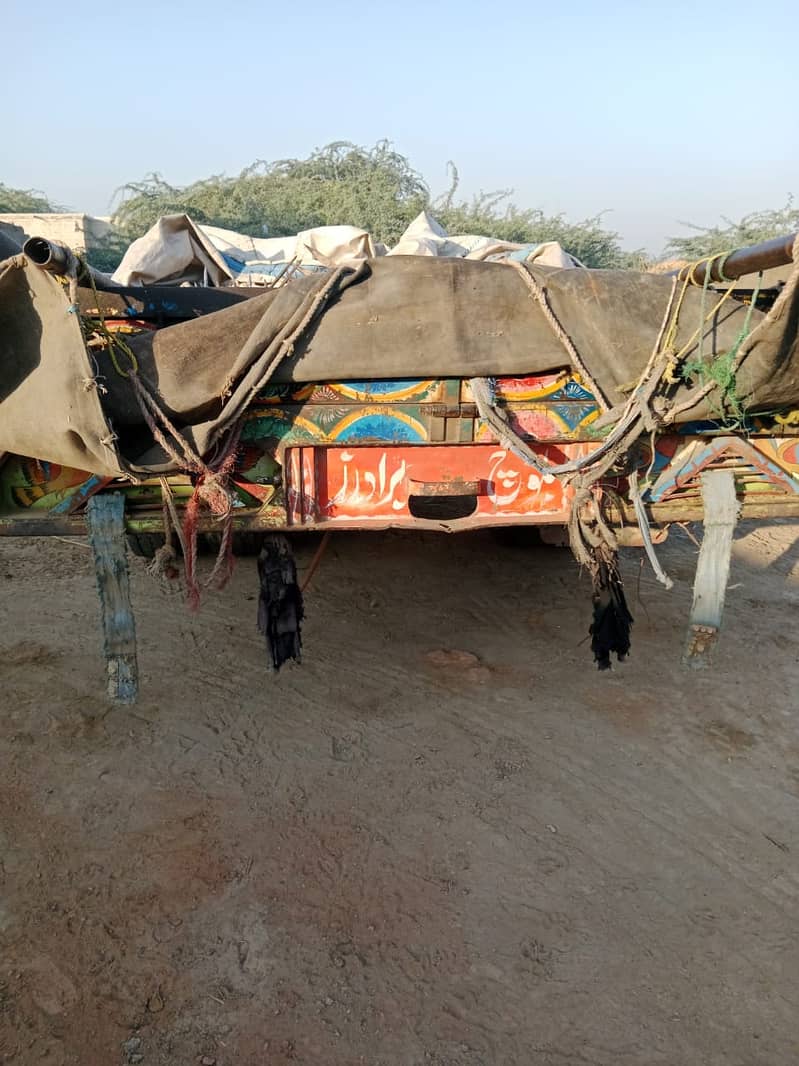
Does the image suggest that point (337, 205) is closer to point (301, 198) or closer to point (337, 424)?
point (301, 198)

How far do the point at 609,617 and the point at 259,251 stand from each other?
6.03 m

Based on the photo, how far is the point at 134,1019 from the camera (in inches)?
85.5

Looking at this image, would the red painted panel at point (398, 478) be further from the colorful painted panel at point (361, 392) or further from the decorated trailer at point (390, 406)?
the colorful painted panel at point (361, 392)

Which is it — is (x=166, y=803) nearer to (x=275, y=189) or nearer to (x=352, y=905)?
(x=352, y=905)

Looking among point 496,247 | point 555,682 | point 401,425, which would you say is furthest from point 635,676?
point 496,247

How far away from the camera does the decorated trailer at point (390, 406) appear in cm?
300

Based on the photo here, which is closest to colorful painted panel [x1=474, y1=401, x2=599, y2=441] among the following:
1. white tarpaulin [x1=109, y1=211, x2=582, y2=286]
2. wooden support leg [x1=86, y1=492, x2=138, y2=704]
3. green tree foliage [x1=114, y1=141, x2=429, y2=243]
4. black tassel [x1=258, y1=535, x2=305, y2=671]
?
black tassel [x1=258, y1=535, x2=305, y2=671]

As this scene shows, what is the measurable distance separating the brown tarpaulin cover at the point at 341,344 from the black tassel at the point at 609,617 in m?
0.94

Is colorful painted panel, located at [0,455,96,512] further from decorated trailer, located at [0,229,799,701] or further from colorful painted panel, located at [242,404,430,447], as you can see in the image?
colorful painted panel, located at [242,404,430,447]

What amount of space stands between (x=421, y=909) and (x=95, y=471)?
2.18 metres

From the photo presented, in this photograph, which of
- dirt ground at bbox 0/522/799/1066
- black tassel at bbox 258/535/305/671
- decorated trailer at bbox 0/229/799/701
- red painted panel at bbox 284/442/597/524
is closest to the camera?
dirt ground at bbox 0/522/799/1066

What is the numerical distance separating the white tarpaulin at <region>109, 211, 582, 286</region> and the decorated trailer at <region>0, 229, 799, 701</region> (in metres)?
2.13

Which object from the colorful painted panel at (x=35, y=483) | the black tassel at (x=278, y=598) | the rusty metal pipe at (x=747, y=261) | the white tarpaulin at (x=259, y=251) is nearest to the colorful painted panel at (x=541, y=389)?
the rusty metal pipe at (x=747, y=261)

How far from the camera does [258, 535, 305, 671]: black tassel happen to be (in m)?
3.67
